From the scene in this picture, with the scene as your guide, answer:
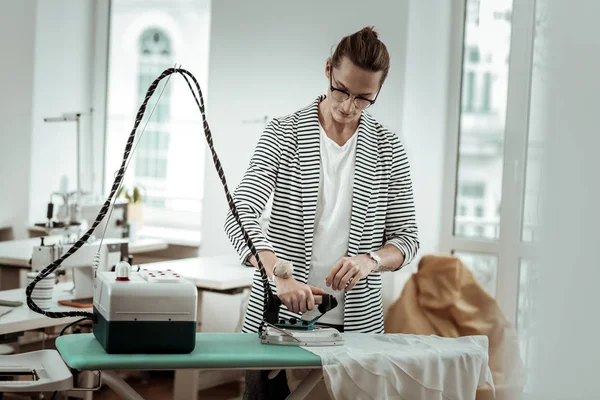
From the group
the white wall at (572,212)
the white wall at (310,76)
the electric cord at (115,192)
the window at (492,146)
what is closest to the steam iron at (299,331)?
the electric cord at (115,192)

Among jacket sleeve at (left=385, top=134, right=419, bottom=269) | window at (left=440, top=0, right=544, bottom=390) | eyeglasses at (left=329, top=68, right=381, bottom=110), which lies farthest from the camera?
window at (left=440, top=0, right=544, bottom=390)

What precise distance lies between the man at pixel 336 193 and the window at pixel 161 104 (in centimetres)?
341

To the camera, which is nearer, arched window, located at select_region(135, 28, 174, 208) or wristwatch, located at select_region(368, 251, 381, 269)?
wristwatch, located at select_region(368, 251, 381, 269)

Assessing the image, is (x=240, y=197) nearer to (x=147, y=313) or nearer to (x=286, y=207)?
(x=286, y=207)

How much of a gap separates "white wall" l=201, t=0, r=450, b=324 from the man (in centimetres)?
207

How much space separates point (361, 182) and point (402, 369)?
0.49 meters

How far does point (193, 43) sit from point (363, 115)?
11.6 ft

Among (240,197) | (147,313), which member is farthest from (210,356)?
(240,197)

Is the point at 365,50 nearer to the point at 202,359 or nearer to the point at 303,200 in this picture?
the point at 303,200

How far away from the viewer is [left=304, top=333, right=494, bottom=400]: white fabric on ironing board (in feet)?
5.72

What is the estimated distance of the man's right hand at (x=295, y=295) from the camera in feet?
→ 5.86

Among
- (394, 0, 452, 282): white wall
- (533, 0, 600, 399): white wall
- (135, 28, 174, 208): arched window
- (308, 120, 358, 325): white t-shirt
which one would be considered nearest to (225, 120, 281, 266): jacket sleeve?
(308, 120, 358, 325): white t-shirt

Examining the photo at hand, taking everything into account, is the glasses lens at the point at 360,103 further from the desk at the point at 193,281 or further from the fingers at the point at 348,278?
the desk at the point at 193,281

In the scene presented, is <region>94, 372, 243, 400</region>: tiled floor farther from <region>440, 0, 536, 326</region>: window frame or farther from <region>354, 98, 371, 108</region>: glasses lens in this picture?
<region>354, 98, 371, 108</region>: glasses lens
